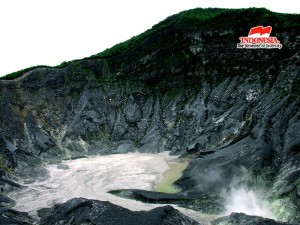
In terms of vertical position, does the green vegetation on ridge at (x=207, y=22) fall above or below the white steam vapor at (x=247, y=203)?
above

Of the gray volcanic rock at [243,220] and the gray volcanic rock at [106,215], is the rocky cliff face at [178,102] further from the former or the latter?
the gray volcanic rock at [106,215]

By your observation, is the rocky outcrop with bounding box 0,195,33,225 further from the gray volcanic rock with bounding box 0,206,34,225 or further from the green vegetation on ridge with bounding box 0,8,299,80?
the green vegetation on ridge with bounding box 0,8,299,80

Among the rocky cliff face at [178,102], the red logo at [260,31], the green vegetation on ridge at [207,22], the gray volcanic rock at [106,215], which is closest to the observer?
the gray volcanic rock at [106,215]

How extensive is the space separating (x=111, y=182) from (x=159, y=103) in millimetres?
24433

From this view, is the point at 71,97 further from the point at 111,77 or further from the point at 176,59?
the point at 176,59

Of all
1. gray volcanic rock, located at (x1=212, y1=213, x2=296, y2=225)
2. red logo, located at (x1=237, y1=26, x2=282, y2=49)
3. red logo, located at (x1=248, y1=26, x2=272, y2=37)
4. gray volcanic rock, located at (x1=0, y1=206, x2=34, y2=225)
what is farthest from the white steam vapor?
red logo, located at (x1=248, y1=26, x2=272, y2=37)

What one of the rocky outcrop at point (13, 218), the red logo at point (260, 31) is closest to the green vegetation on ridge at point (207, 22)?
the red logo at point (260, 31)

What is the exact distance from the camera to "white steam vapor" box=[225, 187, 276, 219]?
2719cm

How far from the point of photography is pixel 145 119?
59.2 m

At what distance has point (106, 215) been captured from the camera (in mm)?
24641

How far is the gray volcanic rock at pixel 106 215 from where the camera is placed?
23453 mm

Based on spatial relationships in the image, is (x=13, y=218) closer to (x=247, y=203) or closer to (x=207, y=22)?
(x=247, y=203)

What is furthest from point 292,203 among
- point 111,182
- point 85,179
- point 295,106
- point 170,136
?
point 170,136

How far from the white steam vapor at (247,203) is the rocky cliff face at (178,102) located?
2365 millimetres
